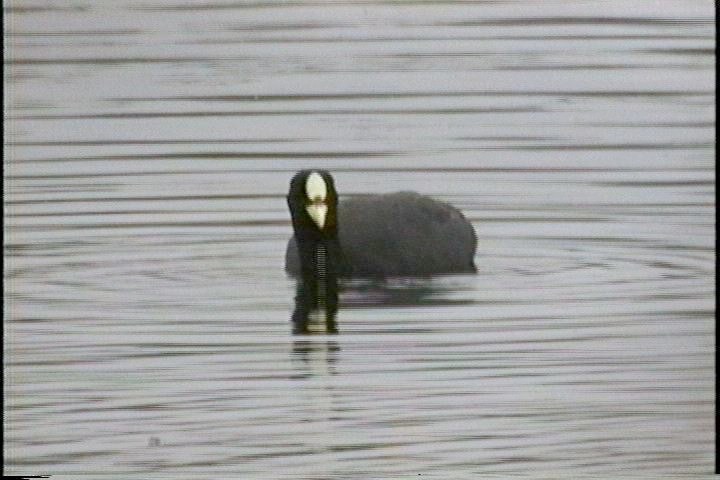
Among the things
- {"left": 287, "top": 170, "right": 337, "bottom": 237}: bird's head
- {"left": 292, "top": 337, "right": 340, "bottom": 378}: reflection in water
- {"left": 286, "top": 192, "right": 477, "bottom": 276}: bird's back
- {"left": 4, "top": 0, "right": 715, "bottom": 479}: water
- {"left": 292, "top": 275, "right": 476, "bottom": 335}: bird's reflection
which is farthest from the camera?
{"left": 286, "top": 192, "right": 477, "bottom": 276}: bird's back

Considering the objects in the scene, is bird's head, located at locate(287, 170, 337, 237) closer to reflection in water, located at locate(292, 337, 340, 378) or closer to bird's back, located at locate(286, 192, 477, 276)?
bird's back, located at locate(286, 192, 477, 276)

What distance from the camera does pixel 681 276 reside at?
1172 centimetres

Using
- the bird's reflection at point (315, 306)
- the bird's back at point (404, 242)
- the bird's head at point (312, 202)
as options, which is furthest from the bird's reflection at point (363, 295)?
the bird's head at point (312, 202)

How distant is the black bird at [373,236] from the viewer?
12094mm

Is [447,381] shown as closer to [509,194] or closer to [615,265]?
[615,265]

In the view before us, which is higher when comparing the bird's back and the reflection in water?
the bird's back

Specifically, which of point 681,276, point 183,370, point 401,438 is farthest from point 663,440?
point 681,276

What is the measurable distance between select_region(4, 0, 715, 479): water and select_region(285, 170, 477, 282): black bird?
0.17 meters

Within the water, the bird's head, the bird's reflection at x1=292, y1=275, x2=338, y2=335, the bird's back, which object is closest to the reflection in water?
the water

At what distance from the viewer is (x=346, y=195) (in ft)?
43.8

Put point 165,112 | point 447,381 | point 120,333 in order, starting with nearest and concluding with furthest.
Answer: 1. point 447,381
2. point 120,333
3. point 165,112

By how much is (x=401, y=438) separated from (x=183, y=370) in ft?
4.22

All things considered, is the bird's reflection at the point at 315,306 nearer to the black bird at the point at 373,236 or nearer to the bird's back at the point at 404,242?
the black bird at the point at 373,236

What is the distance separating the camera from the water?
9188 millimetres
